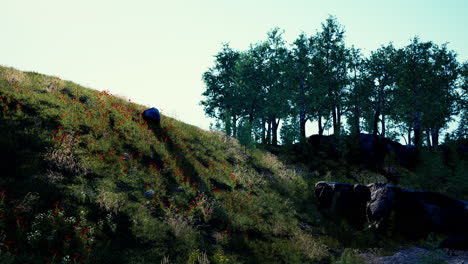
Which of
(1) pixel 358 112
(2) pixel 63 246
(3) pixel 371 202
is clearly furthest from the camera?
(1) pixel 358 112

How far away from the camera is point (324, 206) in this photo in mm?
15852

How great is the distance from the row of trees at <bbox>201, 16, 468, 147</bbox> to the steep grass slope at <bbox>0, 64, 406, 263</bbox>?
63.6 feet

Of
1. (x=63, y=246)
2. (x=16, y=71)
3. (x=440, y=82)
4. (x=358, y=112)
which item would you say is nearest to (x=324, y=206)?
(x=63, y=246)

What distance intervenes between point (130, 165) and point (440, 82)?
125 ft

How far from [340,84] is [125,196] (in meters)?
31.3

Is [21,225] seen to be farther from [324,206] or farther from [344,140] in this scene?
[344,140]

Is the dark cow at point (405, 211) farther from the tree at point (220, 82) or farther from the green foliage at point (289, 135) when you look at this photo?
the tree at point (220, 82)

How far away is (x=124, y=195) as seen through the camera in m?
9.73

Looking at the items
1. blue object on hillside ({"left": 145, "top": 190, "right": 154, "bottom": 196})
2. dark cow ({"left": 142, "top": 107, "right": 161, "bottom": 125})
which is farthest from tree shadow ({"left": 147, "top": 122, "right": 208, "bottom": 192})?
blue object on hillside ({"left": 145, "top": 190, "right": 154, "bottom": 196})

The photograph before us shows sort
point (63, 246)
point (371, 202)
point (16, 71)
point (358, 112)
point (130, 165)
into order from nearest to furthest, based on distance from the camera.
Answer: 1. point (63, 246)
2. point (130, 165)
3. point (371, 202)
4. point (16, 71)
5. point (358, 112)

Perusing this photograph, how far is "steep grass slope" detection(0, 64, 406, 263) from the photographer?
7195 millimetres

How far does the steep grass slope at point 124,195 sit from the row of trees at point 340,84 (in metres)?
19.4

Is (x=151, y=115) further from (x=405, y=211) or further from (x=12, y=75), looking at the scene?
(x=405, y=211)

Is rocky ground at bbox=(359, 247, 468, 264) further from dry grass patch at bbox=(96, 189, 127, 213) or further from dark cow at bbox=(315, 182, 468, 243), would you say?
dry grass patch at bbox=(96, 189, 127, 213)
